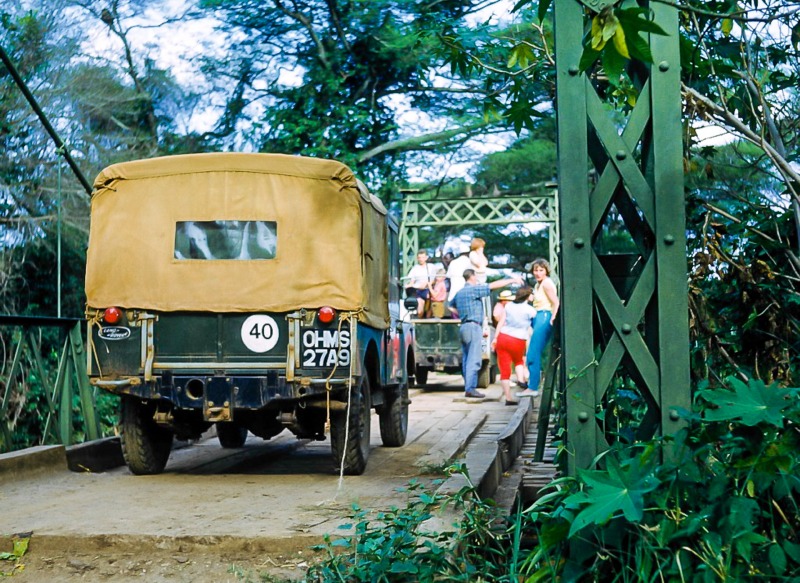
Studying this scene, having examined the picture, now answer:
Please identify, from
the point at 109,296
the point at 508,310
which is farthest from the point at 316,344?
the point at 508,310

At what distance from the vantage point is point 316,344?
26.2ft

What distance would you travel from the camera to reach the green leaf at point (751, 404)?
4332 mm

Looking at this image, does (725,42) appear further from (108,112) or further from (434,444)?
(108,112)

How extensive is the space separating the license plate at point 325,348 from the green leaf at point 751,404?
383 cm

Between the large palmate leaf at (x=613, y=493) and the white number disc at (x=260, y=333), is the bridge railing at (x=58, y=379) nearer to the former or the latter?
the white number disc at (x=260, y=333)

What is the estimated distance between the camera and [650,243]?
202 inches

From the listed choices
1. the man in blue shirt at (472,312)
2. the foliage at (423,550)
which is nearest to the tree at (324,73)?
the man in blue shirt at (472,312)

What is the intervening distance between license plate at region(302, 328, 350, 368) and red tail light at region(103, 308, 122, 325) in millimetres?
1499

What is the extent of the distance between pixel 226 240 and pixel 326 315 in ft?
3.53

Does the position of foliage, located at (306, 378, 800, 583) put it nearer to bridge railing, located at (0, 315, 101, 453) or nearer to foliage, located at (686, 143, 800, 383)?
foliage, located at (686, 143, 800, 383)

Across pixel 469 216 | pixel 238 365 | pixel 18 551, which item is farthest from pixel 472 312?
pixel 469 216

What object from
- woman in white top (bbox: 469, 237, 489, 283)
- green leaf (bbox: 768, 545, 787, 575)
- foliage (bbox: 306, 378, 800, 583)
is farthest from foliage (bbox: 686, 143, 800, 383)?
woman in white top (bbox: 469, 237, 489, 283)

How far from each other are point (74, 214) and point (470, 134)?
15957 mm

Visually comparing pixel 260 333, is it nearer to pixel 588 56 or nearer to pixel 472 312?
pixel 588 56
